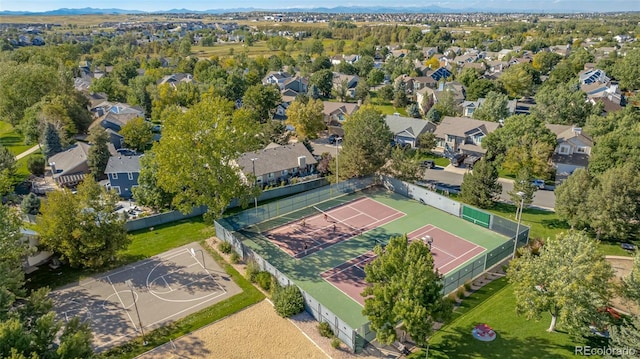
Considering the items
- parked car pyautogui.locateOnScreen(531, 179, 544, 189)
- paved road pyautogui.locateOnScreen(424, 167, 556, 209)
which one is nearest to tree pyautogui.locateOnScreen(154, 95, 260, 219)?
paved road pyautogui.locateOnScreen(424, 167, 556, 209)

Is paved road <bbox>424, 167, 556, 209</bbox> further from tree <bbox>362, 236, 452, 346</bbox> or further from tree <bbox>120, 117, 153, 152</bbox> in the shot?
tree <bbox>120, 117, 153, 152</bbox>

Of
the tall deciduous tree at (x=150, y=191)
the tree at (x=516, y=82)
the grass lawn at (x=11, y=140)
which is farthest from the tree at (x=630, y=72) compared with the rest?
the grass lawn at (x=11, y=140)

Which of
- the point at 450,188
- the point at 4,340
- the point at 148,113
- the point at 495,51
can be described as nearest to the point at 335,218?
the point at 450,188

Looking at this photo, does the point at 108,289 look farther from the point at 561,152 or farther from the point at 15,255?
the point at 561,152

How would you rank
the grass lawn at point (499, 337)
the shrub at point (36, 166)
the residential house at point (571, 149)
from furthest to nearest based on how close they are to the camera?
the shrub at point (36, 166)
the residential house at point (571, 149)
the grass lawn at point (499, 337)

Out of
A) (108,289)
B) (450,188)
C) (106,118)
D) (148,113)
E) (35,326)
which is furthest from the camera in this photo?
(148,113)

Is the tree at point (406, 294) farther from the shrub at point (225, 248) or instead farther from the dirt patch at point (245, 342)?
the shrub at point (225, 248)
